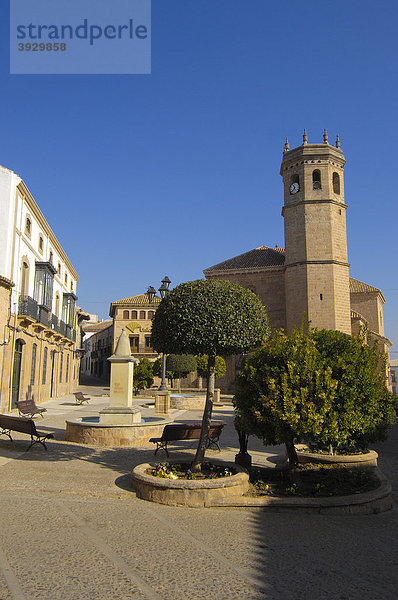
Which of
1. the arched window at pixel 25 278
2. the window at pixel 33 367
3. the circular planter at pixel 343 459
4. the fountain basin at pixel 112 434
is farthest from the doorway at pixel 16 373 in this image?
the circular planter at pixel 343 459

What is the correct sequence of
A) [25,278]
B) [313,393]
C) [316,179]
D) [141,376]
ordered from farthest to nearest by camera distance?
1. [316,179]
2. [141,376]
3. [25,278]
4. [313,393]

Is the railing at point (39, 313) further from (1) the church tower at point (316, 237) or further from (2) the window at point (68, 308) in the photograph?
(1) the church tower at point (316, 237)

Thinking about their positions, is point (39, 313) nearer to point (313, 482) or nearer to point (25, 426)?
point (25, 426)

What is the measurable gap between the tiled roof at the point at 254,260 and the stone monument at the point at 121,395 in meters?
27.3

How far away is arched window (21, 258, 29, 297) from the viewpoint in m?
20.4

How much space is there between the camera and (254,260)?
39.4m

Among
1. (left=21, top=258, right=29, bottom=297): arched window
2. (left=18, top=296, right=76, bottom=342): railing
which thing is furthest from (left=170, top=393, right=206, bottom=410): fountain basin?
(left=21, top=258, right=29, bottom=297): arched window

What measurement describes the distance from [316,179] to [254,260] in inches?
350

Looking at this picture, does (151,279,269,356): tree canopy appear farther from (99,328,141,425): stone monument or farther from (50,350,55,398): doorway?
(50,350,55,398): doorway

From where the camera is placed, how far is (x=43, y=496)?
6.27m

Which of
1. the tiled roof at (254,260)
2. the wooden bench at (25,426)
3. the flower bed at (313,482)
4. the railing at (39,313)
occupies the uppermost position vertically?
the tiled roof at (254,260)

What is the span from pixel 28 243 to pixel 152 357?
27937 mm

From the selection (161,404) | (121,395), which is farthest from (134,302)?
(121,395)

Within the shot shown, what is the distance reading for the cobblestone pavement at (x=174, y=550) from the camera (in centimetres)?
355
